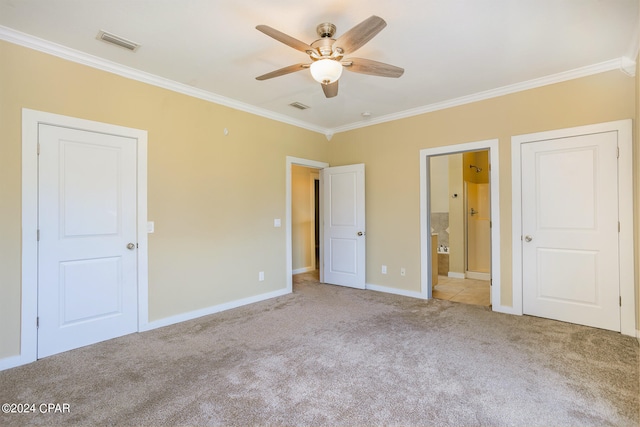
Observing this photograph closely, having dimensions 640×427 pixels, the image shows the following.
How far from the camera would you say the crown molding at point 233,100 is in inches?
103

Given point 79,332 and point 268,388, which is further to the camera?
point 79,332

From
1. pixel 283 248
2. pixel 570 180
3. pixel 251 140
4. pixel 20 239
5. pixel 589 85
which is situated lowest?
pixel 283 248

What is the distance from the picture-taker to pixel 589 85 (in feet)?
10.6

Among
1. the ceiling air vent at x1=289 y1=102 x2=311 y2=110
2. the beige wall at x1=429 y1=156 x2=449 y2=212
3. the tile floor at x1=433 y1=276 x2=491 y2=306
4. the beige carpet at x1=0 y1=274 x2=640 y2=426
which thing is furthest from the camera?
the beige wall at x1=429 y1=156 x2=449 y2=212

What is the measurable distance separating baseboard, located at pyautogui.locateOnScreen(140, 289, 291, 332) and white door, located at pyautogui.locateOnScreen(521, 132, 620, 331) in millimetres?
3255

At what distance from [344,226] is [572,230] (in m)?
2.94

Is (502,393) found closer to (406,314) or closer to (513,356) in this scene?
(513,356)

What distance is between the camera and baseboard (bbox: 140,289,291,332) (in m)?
3.33

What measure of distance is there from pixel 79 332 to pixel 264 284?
214 centimetres

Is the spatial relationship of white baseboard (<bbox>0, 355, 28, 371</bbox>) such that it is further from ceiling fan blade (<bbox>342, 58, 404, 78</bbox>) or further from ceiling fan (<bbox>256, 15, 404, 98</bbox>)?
ceiling fan blade (<bbox>342, 58, 404, 78</bbox>)

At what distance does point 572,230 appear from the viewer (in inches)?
131

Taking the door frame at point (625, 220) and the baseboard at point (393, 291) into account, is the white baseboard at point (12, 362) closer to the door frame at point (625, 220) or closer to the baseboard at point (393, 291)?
the baseboard at point (393, 291)

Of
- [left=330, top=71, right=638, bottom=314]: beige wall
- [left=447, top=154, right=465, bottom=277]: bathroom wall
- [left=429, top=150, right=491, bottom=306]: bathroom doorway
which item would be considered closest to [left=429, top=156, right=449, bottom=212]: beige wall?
[left=429, top=150, right=491, bottom=306]: bathroom doorway

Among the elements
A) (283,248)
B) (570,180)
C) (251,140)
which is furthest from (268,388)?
(570,180)
